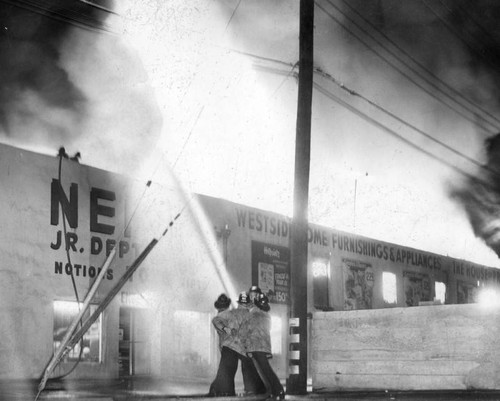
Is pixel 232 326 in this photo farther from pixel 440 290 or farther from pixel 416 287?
pixel 440 290

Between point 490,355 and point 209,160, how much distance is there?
41.2 feet

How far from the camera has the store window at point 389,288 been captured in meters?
27.2

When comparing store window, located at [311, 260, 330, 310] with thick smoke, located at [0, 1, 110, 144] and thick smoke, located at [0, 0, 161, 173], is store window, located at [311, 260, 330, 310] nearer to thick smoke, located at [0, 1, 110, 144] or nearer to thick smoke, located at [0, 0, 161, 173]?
thick smoke, located at [0, 0, 161, 173]

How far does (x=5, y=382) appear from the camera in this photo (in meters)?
13.8

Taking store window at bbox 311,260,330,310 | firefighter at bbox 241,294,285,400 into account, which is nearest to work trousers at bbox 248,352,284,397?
firefighter at bbox 241,294,285,400

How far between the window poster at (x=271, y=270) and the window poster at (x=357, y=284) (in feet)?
11.1

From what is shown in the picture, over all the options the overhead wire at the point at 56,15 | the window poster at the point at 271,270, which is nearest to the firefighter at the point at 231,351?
the window poster at the point at 271,270

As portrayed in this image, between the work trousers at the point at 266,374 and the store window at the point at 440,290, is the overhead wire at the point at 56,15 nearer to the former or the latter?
the work trousers at the point at 266,374

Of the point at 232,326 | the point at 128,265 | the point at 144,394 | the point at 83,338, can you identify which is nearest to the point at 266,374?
the point at 232,326

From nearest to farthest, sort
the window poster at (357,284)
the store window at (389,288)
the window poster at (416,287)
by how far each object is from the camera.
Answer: the window poster at (357,284)
the store window at (389,288)
the window poster at (416,287)

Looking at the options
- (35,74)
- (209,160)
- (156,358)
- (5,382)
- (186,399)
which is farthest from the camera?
(209,160)

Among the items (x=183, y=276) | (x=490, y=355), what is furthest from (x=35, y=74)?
(x=490, y=355)

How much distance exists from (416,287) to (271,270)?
31.0 ft

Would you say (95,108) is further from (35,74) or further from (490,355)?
(490,355)
